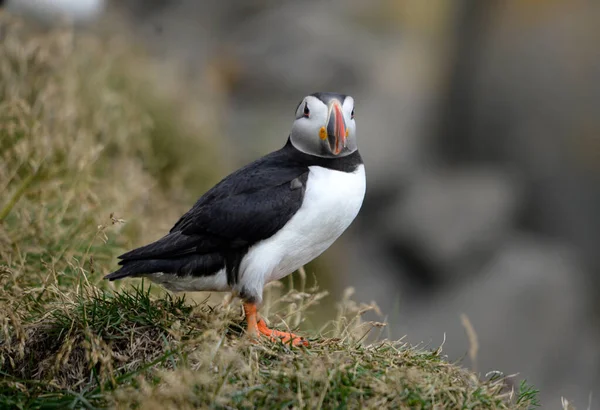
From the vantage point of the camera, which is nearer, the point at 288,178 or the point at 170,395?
the point at 170,395

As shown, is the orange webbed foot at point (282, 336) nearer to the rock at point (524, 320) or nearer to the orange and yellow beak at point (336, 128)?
the orange and yellow beak at point (336, 128)

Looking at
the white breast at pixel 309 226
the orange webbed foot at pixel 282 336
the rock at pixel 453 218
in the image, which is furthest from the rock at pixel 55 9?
the orange webbed foot at pixel 282 336

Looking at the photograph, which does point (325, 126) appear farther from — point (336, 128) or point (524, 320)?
point (524, 320)

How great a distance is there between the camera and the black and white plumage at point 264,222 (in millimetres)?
3012

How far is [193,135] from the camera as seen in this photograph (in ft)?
23.6

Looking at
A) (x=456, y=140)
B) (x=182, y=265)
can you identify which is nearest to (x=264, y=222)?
(x=182, y=265)

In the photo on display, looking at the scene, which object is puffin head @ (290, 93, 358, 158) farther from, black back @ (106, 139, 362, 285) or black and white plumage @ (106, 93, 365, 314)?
black back @ (106, 139, 362, 285)

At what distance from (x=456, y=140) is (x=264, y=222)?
8956mm

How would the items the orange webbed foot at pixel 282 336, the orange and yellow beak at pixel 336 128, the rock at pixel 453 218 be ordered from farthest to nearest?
the rock at pixel 453 218 < the orange and yellow beak at pixel 336 128 < the orange webbed foot at pixel 282 336

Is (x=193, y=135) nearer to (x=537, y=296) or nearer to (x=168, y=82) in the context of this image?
(x=168, y=82)

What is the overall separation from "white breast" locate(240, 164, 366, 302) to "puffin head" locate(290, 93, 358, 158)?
0.11 metres

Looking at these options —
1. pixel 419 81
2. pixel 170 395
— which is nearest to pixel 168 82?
pixel 419 81

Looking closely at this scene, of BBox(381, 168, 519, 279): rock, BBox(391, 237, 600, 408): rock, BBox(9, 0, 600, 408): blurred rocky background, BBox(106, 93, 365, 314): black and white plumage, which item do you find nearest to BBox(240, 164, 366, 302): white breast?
BBox(106, 93, 365, 314): black and white plumage

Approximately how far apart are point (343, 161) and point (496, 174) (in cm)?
815
